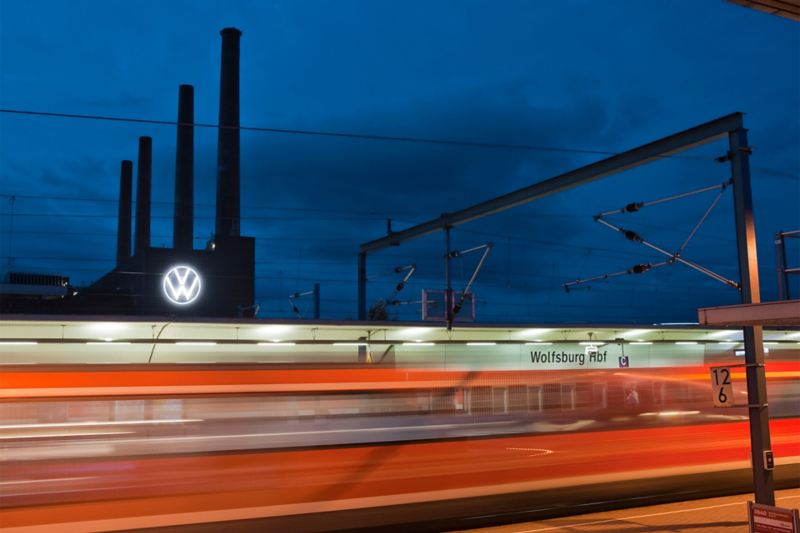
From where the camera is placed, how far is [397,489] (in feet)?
30.1

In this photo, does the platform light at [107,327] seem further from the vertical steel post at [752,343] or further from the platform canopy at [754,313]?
the vertical steel post at [752,343]

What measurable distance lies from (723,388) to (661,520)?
245cm

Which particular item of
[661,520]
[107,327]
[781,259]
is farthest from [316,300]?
[661,520]

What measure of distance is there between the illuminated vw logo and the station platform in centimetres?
2366

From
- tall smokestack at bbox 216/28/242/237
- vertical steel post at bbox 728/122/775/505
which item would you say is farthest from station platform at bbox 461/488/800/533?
tall smokestack at bbox 216/28/242/237

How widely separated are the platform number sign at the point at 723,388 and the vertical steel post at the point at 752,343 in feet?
0.92

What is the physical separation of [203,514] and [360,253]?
17.0 m

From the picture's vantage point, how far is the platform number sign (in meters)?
9.16

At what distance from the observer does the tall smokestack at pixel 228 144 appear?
134 ft

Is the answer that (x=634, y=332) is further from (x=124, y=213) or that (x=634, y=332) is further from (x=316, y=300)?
(x=124, y=213)

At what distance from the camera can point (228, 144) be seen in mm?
40906

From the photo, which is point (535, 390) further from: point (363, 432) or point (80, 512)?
point (80, 512)

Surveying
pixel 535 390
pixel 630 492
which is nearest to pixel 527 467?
pixel 535 390

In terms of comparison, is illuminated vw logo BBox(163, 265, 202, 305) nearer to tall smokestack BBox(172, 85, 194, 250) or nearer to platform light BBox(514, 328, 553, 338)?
tall smokestack BBox(172, 85, 194, 250)
